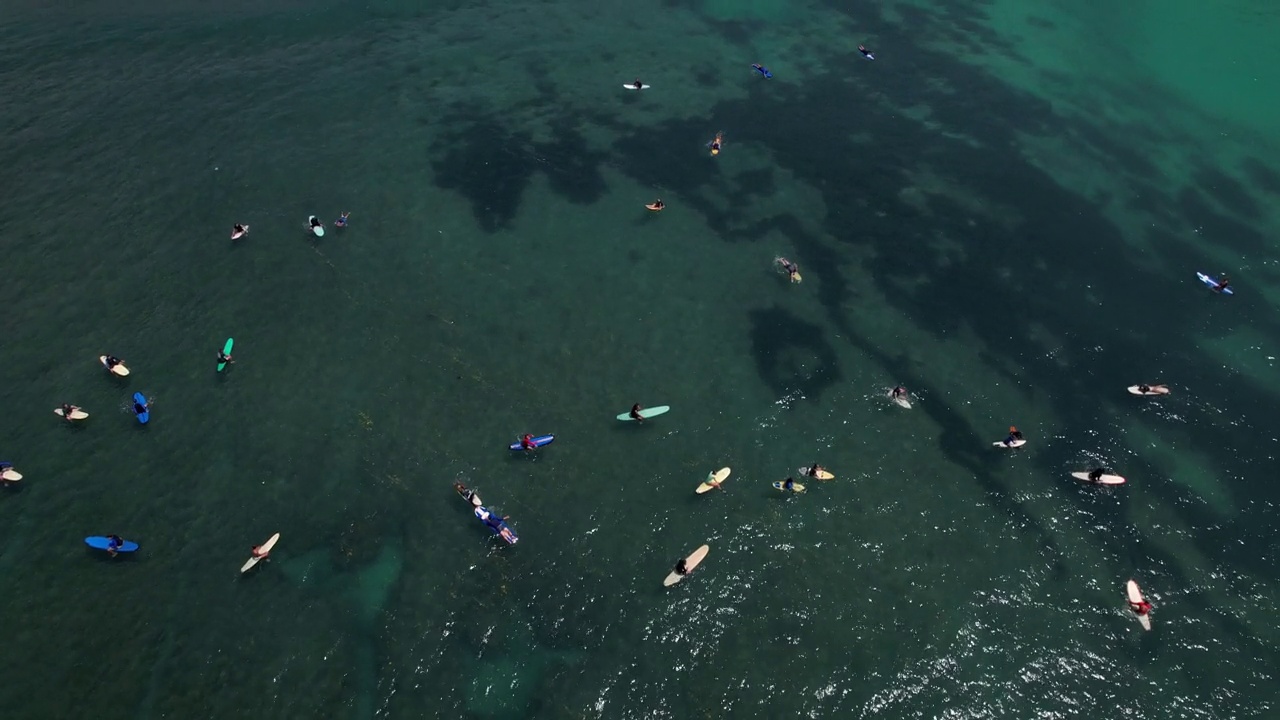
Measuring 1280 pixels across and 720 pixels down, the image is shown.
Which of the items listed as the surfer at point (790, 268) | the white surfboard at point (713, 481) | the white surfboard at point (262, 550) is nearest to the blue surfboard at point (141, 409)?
the white surfboard at point (262, 550)

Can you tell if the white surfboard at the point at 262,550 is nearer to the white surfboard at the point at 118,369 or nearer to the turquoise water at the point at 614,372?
the turquoise water at the point at 614,372

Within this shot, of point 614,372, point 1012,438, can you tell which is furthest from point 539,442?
point 1012,438

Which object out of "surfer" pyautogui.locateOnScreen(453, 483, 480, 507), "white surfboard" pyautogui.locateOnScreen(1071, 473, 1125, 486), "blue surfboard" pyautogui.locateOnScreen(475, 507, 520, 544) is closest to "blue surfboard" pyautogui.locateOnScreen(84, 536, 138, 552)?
"surfer" pyautogui.locateOnScreen(453, 483, 480, 507)

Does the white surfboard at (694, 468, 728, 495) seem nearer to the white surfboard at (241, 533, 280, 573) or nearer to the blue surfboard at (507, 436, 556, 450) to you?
the blue surfboard at (507, 436, 556, 450)

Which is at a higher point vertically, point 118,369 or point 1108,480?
point 118,369

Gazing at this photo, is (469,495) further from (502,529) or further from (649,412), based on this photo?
(649,412)

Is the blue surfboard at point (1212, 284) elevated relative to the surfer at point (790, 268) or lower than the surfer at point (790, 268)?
lower
